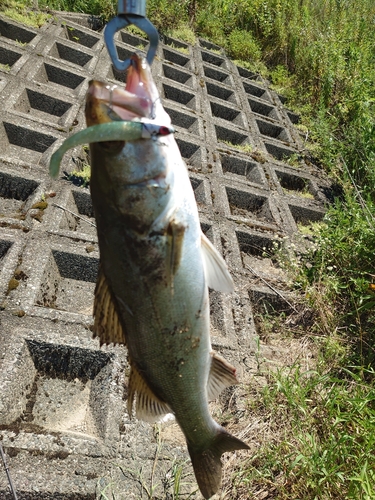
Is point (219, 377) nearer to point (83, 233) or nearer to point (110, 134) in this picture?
point (110, 134)

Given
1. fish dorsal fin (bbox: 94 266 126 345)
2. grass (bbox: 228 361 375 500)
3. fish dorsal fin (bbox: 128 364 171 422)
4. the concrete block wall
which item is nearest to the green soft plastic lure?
fish dorsal fin (bbox: 94 266 126 345)

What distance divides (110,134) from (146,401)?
108 cm

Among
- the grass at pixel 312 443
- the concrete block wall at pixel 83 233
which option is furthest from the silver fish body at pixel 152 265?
the grass at pixel 312 443

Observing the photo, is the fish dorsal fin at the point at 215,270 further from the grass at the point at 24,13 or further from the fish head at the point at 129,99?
the grass at the point at 24,13

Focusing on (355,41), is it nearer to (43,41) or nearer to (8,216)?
(43,41)

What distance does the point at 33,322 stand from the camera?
105 inches

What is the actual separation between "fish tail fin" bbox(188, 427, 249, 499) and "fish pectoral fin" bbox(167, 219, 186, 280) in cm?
88

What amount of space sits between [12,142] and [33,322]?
267cm

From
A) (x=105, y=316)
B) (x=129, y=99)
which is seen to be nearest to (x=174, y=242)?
(x=105, y=316)

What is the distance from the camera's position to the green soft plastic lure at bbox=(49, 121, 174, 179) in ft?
3.51

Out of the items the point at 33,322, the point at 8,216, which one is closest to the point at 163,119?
the point at 33,322

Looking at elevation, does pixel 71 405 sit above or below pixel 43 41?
below

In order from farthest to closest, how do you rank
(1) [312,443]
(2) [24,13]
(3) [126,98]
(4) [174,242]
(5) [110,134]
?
1. (2) [24,13]
2. (1) [312,443]
3. (4) [174,242]
4. (3) [126,98]
5. (5) [110,134]

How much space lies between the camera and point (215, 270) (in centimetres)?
152
